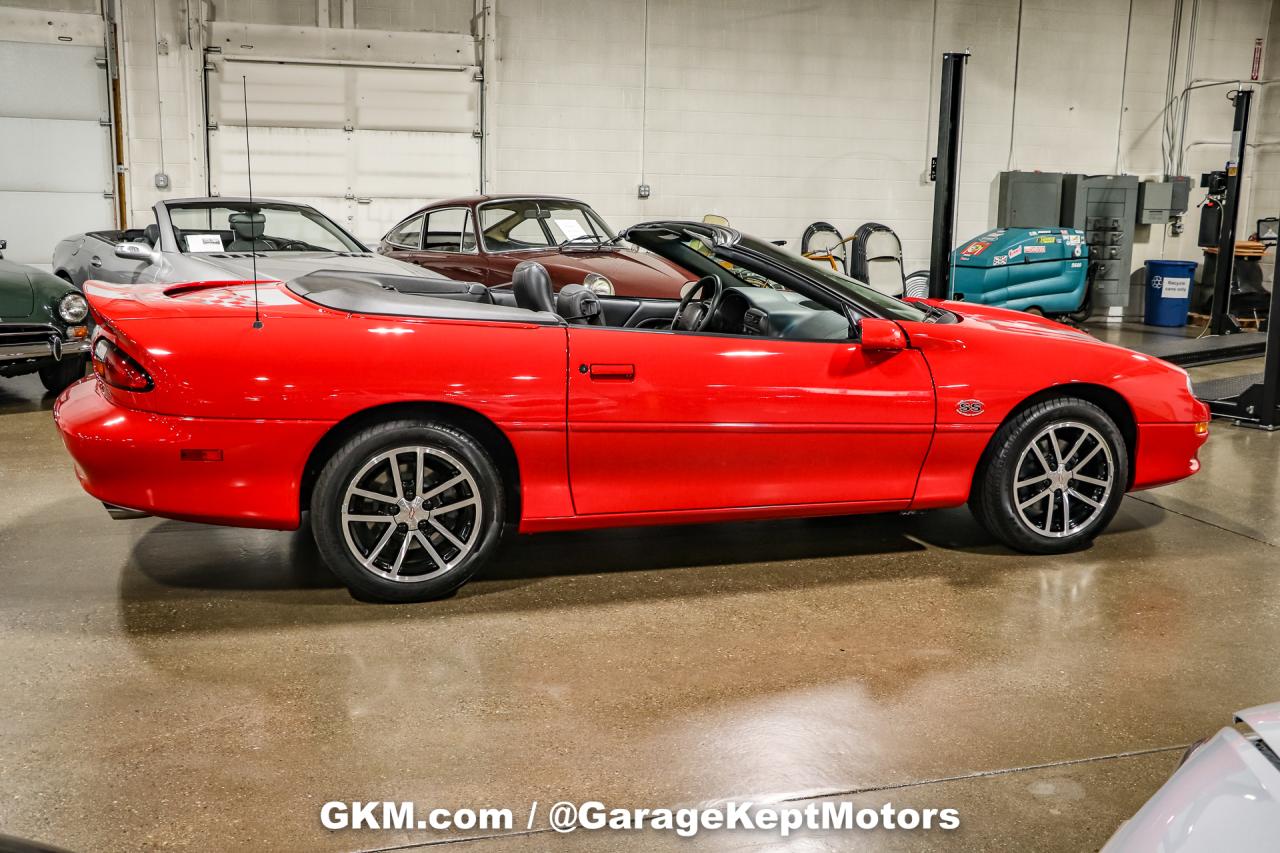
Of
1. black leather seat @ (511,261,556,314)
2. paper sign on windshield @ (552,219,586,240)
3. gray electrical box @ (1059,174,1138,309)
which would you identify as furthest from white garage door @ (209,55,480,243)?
black leather seat @ (511,261,556,314)

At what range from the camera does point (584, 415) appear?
328 cm

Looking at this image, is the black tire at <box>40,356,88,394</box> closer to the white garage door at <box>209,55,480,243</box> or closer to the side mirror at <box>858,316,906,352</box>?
the white garage door at <box>209,55,480,243</box>

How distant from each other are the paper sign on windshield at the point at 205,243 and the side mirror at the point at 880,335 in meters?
4.80

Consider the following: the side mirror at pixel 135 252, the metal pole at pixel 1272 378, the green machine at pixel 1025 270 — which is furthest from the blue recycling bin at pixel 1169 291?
the side mirror at pixel 135 252

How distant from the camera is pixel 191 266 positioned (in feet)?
21.6

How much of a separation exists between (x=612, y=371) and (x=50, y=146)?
32.9ft

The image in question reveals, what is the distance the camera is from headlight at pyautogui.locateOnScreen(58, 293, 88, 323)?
6.32m

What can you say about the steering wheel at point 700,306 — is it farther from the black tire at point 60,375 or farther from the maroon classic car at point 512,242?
the black tire at point 60,375

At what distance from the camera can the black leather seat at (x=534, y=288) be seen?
146 inches

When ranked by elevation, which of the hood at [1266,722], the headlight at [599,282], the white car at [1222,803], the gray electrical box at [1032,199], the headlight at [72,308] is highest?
the gray electrical box at [1032,199]

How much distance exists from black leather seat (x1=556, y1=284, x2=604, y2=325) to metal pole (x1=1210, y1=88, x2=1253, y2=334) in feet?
29.9

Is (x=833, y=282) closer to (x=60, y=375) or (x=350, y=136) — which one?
(x=60, y=375)

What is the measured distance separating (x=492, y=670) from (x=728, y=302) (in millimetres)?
1649

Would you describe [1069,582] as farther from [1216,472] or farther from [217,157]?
[217,157]
